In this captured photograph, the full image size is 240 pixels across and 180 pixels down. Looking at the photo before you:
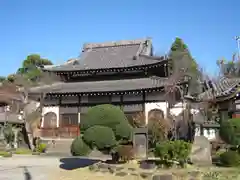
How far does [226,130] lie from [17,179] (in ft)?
31.2

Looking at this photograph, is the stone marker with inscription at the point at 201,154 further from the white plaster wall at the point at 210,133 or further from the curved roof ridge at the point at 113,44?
the curved roof ridge at the point at 113,44

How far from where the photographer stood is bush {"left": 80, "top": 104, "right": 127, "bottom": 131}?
1098 cm

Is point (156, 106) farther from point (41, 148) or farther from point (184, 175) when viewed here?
point (184, 175)

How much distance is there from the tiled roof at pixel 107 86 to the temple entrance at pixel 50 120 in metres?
2.82

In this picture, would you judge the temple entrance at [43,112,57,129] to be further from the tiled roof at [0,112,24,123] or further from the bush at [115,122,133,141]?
the bush at [115,122,133,141]

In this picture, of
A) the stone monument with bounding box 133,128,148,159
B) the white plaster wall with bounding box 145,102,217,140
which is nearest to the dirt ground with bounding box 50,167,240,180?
the stone monument with bounding box 133,128,148,159

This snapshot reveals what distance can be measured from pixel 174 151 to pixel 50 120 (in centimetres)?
2128

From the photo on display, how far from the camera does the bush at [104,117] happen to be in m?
11.0

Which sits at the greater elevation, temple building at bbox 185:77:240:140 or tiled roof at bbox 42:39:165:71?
tiled roof at bbox 42:39:165:71

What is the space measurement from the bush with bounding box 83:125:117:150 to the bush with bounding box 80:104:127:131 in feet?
1.11

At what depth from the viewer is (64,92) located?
27344 mm

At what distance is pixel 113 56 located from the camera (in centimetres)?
3284

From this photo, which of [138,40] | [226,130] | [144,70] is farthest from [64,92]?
[226,130]

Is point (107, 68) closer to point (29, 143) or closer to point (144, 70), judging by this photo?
point (144, 70)
